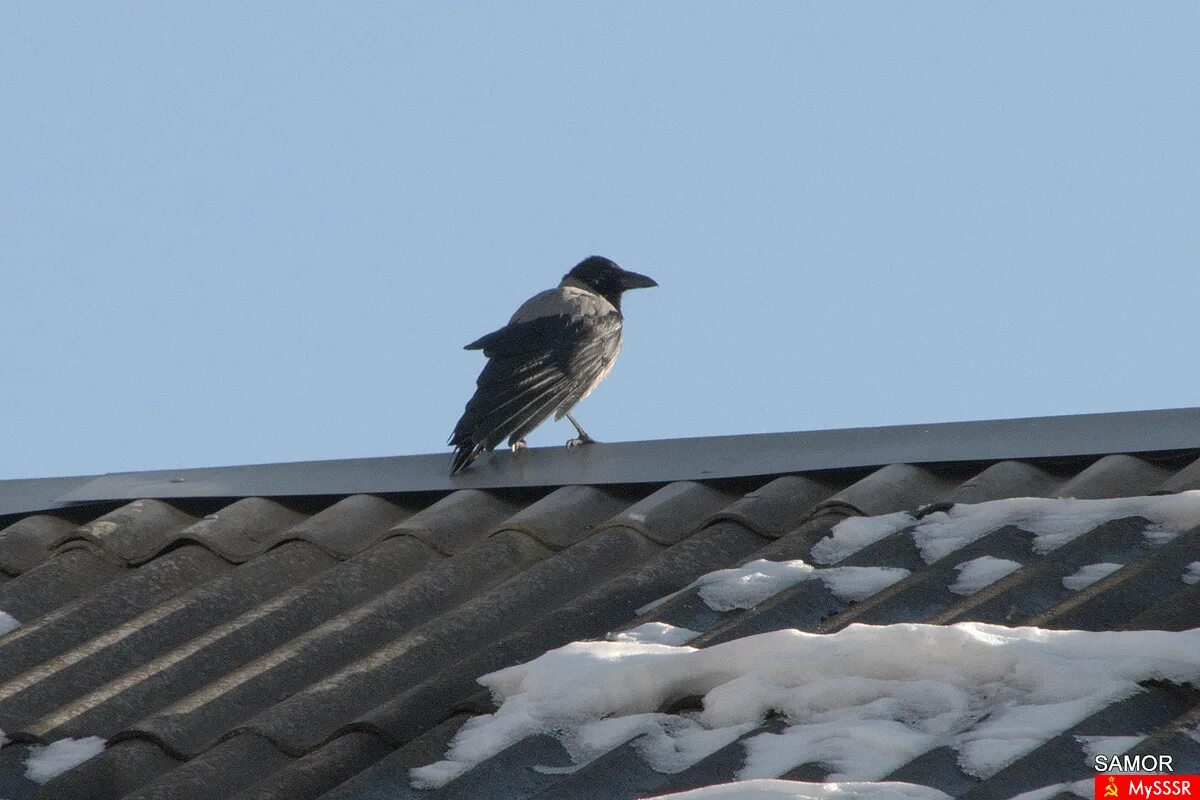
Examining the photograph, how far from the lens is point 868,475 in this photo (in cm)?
432

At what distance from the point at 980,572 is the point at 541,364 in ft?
10.3

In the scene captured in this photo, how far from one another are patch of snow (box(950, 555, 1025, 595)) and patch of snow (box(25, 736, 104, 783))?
169 cm

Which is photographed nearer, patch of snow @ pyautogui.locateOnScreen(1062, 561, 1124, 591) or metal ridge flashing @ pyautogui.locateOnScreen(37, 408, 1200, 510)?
patch of snow @ pyautogui.locateOnScreen(1062, 561, 1124, 591)

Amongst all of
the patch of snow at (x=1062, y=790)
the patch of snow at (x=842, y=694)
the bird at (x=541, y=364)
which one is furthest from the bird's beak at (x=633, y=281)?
the patch of snow at (x=1062, y=790)

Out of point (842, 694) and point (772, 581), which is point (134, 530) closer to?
point (772, 581)

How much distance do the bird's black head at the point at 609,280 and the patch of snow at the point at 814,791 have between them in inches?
220

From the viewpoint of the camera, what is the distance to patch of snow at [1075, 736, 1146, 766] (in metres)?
2.28

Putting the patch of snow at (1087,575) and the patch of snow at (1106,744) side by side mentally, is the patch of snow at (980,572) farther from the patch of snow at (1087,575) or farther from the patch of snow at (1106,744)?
the patch of snow at (1106,744)

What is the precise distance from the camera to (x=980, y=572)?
10.6ft

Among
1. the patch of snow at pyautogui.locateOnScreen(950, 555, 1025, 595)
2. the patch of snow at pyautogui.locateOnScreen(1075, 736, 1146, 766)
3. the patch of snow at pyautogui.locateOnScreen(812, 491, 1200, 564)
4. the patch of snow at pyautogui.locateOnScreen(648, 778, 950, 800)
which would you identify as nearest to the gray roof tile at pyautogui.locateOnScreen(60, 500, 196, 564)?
the patch of snow at pyautogui.locateOnScreen(812, 491, 1200, 564)

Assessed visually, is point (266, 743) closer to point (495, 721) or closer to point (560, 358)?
point (495, 721)

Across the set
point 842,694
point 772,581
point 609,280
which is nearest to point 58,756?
point 772,581

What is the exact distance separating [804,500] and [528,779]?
1.75m

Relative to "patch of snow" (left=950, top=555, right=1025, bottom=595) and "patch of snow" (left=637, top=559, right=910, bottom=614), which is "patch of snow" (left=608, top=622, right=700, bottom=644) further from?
"patch of snow" (left=950, top=555, right=1025, bottom=595)
